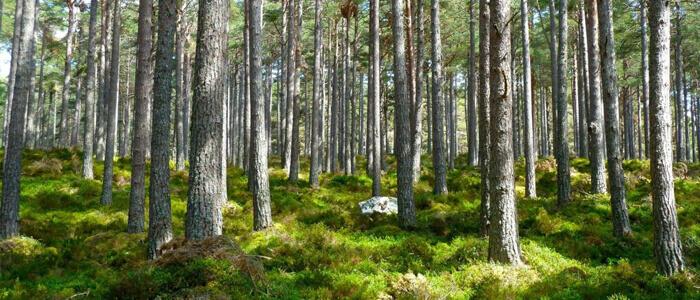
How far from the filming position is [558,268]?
324 inches

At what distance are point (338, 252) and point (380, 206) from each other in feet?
13.7

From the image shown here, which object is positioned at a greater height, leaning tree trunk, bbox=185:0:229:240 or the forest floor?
leaning tree trunk, bbox=185:0:229:240

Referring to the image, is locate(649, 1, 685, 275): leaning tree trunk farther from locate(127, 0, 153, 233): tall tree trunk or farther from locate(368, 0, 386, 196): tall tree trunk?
locate(127, 0, 153, 233): tall tree trunk

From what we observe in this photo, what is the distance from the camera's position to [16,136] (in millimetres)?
9938

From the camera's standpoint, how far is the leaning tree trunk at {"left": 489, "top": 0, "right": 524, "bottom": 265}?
793cm

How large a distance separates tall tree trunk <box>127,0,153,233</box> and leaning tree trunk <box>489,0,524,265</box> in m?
8.07

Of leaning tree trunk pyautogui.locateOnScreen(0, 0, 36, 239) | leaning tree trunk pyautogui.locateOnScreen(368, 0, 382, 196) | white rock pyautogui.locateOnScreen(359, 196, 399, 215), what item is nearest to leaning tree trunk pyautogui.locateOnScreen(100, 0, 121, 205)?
leaning tree trunk pyautogui.locateOnScreen(0, 0, 36, 239)

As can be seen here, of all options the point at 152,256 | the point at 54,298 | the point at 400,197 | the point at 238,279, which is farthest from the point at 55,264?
the point at 400,197

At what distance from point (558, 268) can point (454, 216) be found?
14.0 ft

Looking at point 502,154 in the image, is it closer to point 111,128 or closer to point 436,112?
point 436,112

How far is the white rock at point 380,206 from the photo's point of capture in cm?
1312

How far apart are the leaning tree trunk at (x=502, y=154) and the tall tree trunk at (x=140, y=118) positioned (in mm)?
8073

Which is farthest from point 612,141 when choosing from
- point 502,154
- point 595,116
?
point 502,154

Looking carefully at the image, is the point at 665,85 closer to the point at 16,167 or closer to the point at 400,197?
the point at 400,197
